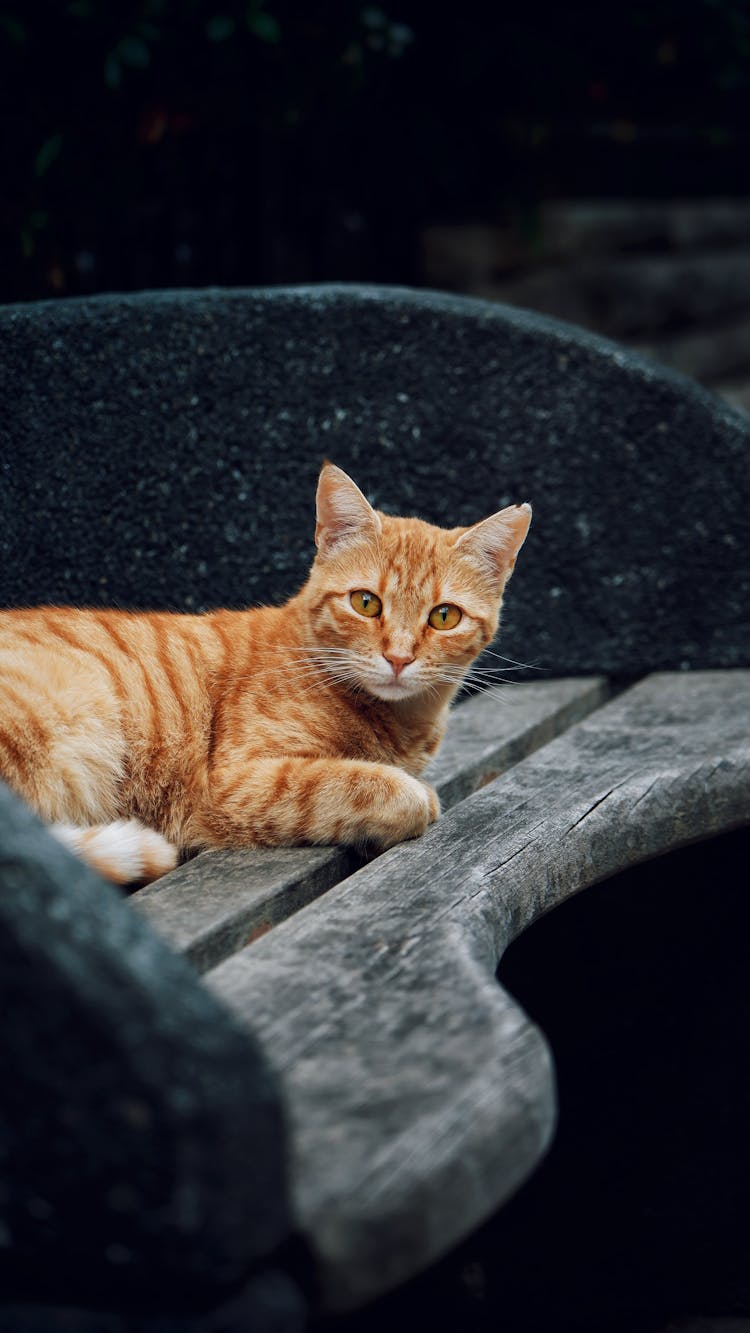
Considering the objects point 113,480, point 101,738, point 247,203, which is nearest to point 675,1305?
point 101,738

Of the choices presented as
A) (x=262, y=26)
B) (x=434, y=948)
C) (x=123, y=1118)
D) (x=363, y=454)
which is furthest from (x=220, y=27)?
(x=123, y=1118)

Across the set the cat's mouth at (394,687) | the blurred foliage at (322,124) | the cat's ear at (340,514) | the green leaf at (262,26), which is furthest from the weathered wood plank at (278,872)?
the green leaf at (262,26)

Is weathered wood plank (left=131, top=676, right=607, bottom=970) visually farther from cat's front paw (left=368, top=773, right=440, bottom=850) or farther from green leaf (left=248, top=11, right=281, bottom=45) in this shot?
green leaf (left=248, top=11, right=281, bottom=45)

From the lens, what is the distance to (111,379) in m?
2.62

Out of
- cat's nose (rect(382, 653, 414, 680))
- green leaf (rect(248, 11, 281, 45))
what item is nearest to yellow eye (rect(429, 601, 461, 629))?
cat's nose (rect(382, 653, 414, 680))

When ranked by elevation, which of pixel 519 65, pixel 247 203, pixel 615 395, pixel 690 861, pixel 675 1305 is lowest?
pixel 675 1305

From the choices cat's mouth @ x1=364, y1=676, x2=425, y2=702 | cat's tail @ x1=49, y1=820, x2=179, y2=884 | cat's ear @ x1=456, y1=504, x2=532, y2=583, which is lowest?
cat's tail @ x1=49, y1=820, x2=179, y2=884

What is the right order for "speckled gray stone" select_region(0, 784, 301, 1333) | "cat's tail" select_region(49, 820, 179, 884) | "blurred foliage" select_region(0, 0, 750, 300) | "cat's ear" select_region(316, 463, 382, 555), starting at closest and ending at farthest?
"speckled gray stone" select_region(0, 784, 301, 1333)
"cat's tail" select_region(49, 820, 179, 884)
"cat's ear" select_region(316, 463, 382, 555)
"blurred foliage" select_region(0, 0, 750, 300)

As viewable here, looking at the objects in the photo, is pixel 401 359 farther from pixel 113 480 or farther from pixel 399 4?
pixel 399 4

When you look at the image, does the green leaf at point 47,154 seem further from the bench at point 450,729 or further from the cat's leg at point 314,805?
the cat's leg at point 314,805

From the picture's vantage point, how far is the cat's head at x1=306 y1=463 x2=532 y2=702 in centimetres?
217

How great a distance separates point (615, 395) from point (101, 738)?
1527 millimetres

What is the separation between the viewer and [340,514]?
231cm

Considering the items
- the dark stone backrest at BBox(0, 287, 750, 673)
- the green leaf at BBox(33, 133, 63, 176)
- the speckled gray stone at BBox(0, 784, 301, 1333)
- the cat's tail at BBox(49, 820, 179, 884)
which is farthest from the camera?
the green leaf at BBox(33, 133, 63, 176)
